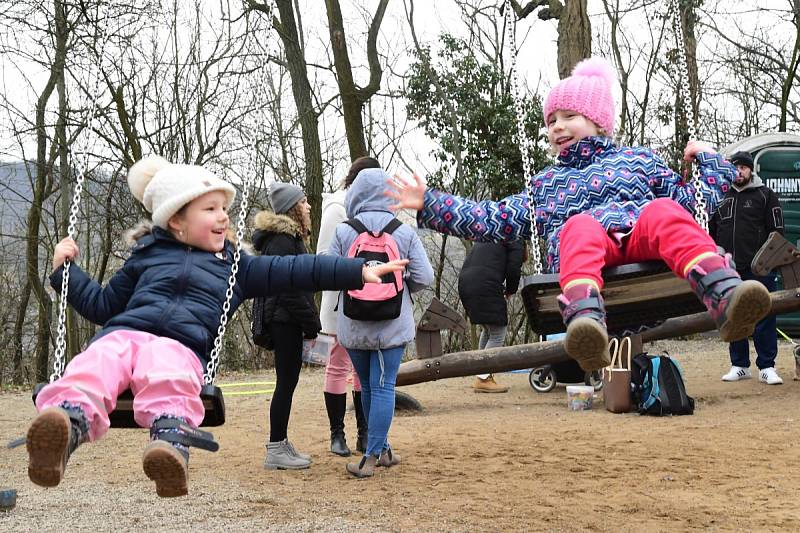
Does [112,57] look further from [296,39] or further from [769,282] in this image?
[769,282]

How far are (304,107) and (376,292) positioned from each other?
9291 mm

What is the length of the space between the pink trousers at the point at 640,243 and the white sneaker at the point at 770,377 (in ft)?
18.8

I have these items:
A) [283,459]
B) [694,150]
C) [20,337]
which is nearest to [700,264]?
[694,150]

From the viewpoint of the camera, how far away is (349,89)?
13.7 meters

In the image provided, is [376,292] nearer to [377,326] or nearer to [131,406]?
[377,326]

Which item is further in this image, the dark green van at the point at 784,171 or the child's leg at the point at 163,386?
the dark green van at the point at 784,171

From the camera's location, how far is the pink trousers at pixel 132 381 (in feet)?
9.86

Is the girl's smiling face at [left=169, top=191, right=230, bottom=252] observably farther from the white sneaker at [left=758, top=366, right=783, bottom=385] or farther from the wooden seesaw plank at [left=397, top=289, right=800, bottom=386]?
the white sneaker at [left=758, top=366, right=783, bottom=385]

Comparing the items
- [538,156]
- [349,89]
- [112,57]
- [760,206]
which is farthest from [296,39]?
[760,206]

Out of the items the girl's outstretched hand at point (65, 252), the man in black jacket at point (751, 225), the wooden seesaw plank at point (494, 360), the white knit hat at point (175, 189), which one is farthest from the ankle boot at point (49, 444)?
the man in black jacket at point (751, 225)

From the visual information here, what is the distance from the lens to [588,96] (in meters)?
4.23

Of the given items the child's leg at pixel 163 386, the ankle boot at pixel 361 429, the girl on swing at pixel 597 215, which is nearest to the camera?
the child's leg at pixel 163 386

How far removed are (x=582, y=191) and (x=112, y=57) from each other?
10.4 m

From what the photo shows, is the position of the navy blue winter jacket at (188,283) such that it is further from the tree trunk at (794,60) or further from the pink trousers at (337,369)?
the tree trunk at (794,60)
